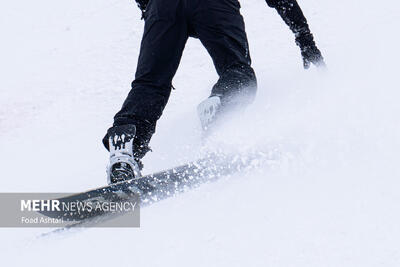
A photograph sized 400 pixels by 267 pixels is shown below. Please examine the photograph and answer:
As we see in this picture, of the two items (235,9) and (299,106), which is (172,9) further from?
(299,106)

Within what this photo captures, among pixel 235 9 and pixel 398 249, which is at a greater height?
pixel 235 9

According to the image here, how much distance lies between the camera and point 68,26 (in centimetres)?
524

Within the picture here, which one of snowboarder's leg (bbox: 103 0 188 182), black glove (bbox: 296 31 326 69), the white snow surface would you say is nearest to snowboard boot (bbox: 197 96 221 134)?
the white snow surface

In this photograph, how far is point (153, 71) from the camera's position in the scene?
1943 millimetres

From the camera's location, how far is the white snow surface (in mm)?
1253

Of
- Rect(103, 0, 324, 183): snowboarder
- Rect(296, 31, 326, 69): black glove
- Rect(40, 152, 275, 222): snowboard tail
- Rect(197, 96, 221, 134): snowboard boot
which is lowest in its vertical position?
Rect(40, 152, 275, 222): snowboard tail

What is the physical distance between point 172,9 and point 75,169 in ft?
4.00

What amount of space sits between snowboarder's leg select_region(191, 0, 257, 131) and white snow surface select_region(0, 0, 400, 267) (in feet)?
0.48

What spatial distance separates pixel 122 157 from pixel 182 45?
0.74 m

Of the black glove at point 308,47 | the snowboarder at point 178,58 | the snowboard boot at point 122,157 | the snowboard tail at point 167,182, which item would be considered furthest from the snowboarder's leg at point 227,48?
the black glove at point 308,47

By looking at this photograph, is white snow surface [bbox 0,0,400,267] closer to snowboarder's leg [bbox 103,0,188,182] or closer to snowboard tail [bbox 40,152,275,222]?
snowboard tail [bbox 40,152,275,222]

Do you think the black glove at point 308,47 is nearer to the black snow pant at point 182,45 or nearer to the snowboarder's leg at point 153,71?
the black snow pant at point 182,45

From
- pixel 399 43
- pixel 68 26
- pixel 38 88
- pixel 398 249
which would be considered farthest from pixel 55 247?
pixel 68 26

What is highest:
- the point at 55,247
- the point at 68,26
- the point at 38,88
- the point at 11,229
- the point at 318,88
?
the point at 68,26
